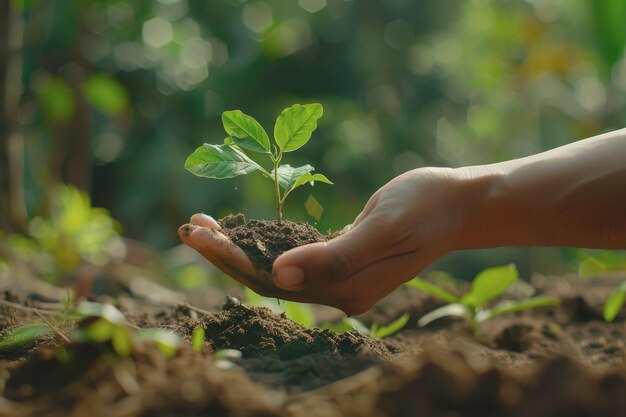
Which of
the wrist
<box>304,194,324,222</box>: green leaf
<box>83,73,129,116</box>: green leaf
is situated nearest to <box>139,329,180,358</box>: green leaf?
<box>304,194,324,222</box>: green leaf

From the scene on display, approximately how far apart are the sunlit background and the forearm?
3.47 m

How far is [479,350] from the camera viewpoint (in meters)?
1.76

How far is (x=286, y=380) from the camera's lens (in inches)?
45.7

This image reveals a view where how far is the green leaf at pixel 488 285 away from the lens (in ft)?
6.79

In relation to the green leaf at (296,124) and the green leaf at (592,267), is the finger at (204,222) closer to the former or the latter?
the green leaf at (296,124)

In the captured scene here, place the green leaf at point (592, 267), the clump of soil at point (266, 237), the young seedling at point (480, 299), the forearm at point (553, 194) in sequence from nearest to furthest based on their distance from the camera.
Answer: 1. the clump of soil at point (266, 237)
2. the forearm at point (553, 194)
3. the young seedling at point (480, 299)
4. the green leaf at point (592, 267)

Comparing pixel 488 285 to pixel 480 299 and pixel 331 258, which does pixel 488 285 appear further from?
pixel 331 258

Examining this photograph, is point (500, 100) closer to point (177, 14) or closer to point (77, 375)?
point (177, 14)

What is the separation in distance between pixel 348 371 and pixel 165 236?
16.8 ft

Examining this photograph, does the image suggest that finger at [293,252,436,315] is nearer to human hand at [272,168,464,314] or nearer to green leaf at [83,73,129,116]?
human hand at [272,168,464,314]

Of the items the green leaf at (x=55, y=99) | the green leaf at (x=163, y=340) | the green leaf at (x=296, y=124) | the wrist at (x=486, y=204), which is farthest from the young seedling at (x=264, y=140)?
the green leaf at (x=55, y=99)

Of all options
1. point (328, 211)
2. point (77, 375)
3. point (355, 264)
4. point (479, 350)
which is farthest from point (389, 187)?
point (328, 211)

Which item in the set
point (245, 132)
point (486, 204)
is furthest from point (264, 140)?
point (486, 204)

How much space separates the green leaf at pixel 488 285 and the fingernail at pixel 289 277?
2.80 ft
